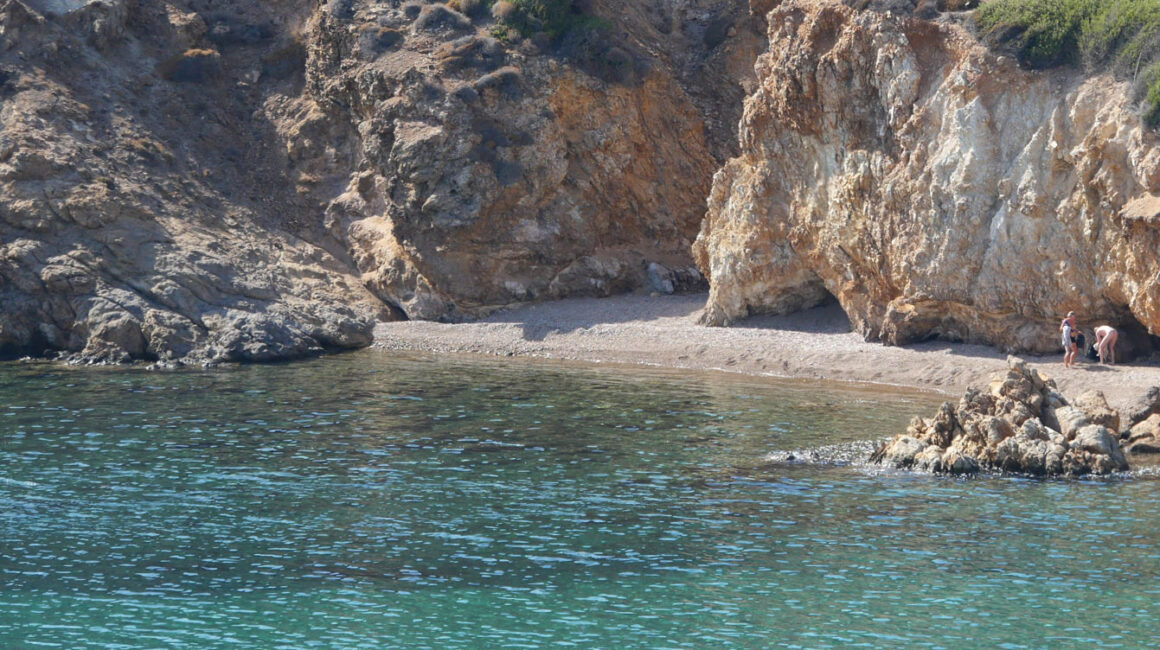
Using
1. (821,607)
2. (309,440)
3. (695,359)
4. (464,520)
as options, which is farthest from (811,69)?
(821,607)

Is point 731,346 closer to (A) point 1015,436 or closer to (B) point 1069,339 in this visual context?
(B) point 1069,339

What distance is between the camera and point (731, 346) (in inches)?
1684

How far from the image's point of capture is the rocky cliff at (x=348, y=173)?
150 feet

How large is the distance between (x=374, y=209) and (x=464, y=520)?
32631 mm

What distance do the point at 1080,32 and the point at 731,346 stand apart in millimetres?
14317

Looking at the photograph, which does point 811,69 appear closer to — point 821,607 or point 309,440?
point 309,440

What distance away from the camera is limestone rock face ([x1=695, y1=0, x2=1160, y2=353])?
34469 millimetres

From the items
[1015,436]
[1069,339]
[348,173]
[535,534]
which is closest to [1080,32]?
[1069,339]

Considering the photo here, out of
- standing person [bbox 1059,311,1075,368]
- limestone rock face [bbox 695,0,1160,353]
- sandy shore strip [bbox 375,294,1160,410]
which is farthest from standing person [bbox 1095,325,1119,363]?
limestone rock face [bbox 695,0,1160,353]

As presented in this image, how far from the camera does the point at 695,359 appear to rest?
141ft

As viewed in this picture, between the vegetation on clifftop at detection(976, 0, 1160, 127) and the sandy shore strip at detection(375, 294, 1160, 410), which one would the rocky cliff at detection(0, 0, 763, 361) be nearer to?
the sandy shore strip at detection(375, 294, 1160, 410)

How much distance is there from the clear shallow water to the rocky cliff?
37.4 ft

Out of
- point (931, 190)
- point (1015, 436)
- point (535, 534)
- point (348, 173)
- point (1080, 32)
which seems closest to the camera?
point (535, 534)

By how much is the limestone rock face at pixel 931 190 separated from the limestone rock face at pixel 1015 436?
23.4ft
